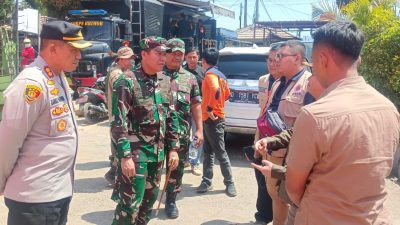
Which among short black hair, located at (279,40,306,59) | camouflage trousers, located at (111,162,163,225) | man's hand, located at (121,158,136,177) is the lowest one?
camouflage trousers, located at (111,162,163,225)

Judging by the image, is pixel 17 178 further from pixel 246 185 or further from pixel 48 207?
pixel 246 185

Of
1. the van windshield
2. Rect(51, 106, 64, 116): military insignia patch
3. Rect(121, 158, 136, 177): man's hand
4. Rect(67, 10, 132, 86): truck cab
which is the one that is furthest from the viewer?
Rect(67, 10, 132, 86): truck cab

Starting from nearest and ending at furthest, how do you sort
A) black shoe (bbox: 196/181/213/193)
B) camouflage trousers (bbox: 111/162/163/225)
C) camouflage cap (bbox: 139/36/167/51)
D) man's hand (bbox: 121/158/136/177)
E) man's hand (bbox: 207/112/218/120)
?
1. man's hand (bbox: 121/158/136/177)
2. camouflage trousers (bbox: 111/162/163/225)
3. camouflage cap (bbox: 139/36/167/51)
4. man's hand (bbox: 207/112/218/120)
5. black shoe (bbox: 196/181/213/193)

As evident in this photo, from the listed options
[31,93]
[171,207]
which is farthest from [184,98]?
[31,93]

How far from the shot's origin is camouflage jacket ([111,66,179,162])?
3299 mm

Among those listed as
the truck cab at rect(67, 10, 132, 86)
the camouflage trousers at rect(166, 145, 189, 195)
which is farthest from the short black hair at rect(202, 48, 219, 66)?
the truck cab at rect(67, 10, 132, 86)

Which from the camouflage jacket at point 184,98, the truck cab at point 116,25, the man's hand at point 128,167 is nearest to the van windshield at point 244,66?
the camouflage jacket at point 184,98

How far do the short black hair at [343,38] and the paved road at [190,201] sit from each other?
2.70 metres

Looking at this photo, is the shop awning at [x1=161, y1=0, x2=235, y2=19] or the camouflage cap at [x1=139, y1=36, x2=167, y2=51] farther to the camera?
the shop awning at [x1=161, y1=0, x2=235, y2=19]

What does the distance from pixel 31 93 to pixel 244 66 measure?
18.1 feet

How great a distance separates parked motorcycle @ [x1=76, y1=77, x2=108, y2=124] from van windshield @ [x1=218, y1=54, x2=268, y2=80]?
3.72 metres

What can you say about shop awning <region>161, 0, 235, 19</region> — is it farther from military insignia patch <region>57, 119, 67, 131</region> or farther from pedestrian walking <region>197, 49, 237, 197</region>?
military insignia patch <region>57, 119, 67, 131</region>

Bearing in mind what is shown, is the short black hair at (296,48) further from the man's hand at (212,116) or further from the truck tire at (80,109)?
the truck tire at (80,109)

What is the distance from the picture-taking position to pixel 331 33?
1.80m
